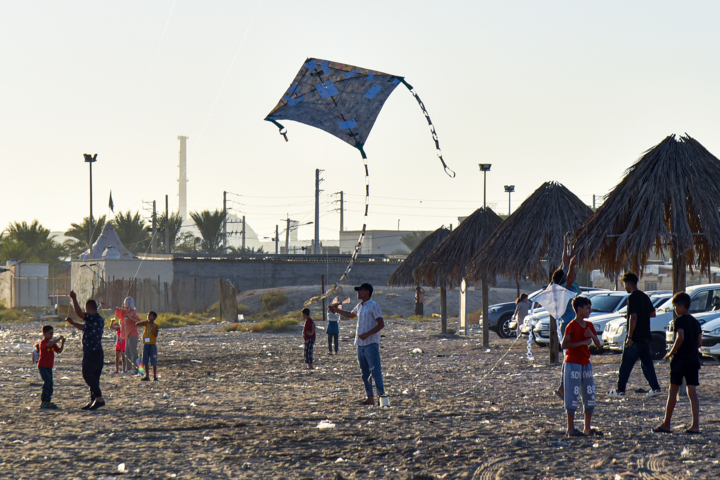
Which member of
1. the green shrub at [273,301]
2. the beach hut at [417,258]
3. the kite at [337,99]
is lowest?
the green shrub at [273,301]

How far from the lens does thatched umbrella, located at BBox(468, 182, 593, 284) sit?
1730 cm

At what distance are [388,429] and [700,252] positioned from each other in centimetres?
675

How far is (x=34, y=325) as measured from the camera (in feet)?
122

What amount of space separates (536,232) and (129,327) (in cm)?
842

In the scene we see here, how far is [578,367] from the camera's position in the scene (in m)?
8.20

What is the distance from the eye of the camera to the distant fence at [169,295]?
4397 centimetres

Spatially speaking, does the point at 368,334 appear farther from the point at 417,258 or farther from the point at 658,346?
the point at 417,258

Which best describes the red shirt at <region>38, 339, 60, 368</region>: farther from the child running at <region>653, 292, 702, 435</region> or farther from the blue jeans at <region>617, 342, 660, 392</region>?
the child running at <region>653, 292, 702, 435</region>

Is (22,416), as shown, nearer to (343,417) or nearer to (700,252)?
(343,417)

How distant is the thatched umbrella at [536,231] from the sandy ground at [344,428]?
212cm

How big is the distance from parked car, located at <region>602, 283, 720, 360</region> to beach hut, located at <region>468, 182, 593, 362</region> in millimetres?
1719

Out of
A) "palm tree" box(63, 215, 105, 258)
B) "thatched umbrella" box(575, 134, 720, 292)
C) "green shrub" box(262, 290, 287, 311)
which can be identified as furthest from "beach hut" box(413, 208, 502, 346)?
"palm tree" box(63, 215, 105, 258)

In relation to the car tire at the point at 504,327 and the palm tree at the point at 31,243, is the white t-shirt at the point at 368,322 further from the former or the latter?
the palm tree at the point at 31,243

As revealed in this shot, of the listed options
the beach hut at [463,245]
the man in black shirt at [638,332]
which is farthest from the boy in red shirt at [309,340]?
the man in black shirt at [638,332]
